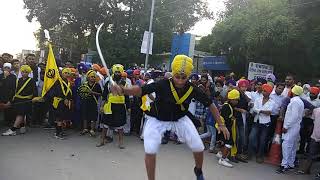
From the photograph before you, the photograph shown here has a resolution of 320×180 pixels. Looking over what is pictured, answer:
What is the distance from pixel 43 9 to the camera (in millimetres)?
33500

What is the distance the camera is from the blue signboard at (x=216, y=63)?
26.5 m

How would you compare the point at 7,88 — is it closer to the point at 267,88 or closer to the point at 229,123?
the point at 229,123

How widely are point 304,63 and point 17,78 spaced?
1515 cm

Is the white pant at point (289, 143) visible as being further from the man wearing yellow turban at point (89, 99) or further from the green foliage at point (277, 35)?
the green foliage at point (277, 35)

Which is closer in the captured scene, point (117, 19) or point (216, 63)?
point (216, 63)

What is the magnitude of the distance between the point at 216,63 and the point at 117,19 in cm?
844

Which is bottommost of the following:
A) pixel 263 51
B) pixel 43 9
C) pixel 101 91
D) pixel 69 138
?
pixel 69 138

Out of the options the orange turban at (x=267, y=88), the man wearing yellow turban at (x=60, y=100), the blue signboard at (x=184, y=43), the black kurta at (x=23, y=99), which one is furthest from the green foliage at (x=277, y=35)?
the black kurta at (x=23, y=99)

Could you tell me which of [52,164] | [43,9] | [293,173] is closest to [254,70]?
[293,173]

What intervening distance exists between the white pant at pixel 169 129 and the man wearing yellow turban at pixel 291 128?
3.15m

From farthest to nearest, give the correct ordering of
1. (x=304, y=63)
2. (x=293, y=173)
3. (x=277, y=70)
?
(x=277, y=70)
(x=304, y=63)
(x=293, y=173)

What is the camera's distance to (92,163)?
7965mm

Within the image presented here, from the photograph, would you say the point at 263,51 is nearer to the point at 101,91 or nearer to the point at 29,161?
the point at 101,91

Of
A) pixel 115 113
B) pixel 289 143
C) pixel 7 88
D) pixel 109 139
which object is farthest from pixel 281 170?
pixel 7 88
